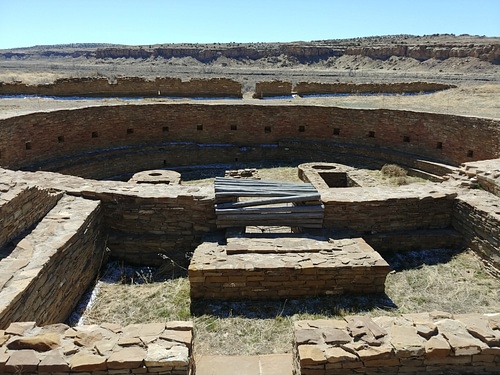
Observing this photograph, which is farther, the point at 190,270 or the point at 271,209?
the point at 271,209

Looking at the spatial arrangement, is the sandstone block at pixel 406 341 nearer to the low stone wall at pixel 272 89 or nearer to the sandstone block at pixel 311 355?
the sandstone block at pixel 311 355

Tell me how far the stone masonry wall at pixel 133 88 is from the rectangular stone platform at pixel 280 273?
13659 mm

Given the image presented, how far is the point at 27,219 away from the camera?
19.0ft

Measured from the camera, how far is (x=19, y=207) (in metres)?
5.57

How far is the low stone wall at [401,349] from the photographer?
3451 mm

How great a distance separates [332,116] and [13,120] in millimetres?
10470

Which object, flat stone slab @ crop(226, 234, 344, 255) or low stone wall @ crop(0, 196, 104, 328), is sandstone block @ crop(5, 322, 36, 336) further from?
flat stone slab @ crop(226, 234, 344, 255)

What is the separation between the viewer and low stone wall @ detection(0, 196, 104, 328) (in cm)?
439

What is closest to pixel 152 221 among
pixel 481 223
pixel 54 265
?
pixel 54 265

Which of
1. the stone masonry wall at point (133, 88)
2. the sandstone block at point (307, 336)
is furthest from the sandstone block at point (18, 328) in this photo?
the stone masonry wall at point (133, 88)

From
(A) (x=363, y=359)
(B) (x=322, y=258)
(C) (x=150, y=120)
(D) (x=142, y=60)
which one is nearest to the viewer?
(A) (x=363, y=359)

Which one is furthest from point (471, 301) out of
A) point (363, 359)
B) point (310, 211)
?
point (363, 359)

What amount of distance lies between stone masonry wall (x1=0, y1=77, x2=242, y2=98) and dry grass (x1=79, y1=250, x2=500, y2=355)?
1339 centimetres

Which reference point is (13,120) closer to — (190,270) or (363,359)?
(190,270)
